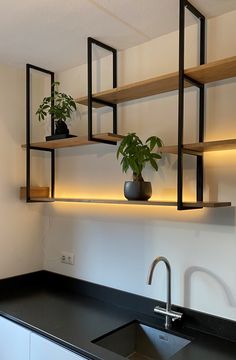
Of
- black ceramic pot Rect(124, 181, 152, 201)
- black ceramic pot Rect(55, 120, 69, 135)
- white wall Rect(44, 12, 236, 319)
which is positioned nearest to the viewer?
white wall Rect(44, 12, 236, 319)

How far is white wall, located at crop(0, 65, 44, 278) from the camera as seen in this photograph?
94.3 inches

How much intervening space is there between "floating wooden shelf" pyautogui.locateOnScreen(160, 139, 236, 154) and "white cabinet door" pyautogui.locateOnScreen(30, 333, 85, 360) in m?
1.09

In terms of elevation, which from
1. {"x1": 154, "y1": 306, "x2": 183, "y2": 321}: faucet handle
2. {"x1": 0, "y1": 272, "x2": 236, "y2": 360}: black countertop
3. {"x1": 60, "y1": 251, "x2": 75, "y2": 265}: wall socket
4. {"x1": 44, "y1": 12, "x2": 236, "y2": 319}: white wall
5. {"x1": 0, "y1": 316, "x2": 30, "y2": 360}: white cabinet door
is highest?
{"x1": 44, "y1": 12, "x2": 236, "y2": 319}: white wall

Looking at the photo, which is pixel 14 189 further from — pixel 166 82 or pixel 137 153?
pixel 166 82

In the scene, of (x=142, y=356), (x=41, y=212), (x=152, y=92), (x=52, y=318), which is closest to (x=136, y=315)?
(x=142, y=356)

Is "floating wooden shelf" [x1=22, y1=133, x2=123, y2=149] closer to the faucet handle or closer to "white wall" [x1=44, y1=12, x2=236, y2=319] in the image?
"white wall" [x1=44, y1=12, x2=236, y2=319]

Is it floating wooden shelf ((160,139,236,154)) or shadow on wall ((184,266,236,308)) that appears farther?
shadow on wall ((184,266,236,308))

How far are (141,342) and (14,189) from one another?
1364 mm

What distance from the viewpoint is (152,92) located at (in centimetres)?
192

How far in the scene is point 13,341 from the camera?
1.90 m

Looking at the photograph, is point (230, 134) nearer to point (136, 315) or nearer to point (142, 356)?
point (136, 315)

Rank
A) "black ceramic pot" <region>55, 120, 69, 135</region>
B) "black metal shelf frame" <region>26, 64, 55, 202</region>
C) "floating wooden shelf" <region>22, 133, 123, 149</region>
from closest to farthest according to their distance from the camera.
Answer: "floating wooden shelf" <region>22, 133, 123, 149</region> → "black ceramic pot" <region>55, 120, 69, 135</region> → "black metal shelf frame" <region>26, 64, 55, 202</region>

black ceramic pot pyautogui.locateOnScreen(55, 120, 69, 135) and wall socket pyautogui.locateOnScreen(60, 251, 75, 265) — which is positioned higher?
black ceramic pot pyautogui.locateOnScreen(55, 120, 69, 135)

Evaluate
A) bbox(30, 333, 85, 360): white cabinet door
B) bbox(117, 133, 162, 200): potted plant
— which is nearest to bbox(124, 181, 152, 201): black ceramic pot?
bbox(117, 133, 162, 200): potted plant
